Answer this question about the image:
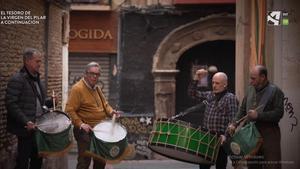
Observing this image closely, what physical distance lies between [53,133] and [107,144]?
0.69 m

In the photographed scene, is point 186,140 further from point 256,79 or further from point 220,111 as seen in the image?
point 256,79

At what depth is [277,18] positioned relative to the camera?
915 centimetres

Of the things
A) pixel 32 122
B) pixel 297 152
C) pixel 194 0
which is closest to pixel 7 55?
pixel 32 122

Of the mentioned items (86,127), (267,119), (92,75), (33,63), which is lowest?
(86,127)

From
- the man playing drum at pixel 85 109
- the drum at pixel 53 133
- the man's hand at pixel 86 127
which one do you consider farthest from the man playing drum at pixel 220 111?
the drum at pixel 53 133

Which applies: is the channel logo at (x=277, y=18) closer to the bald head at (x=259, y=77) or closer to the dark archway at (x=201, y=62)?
the bald head at (x=259, y=77)

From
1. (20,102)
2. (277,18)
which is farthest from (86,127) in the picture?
(277,18)

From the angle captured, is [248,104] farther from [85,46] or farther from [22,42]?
[85,46]

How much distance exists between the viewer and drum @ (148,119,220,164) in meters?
7.54

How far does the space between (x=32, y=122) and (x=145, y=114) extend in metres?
10.2

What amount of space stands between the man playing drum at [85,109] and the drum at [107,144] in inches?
8.7

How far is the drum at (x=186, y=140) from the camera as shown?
7539mm

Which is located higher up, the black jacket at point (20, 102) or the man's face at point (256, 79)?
the man's face at point (256, 79)

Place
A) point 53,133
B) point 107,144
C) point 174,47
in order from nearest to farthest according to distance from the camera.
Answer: point 53,133
point 107,144
point 174,47
